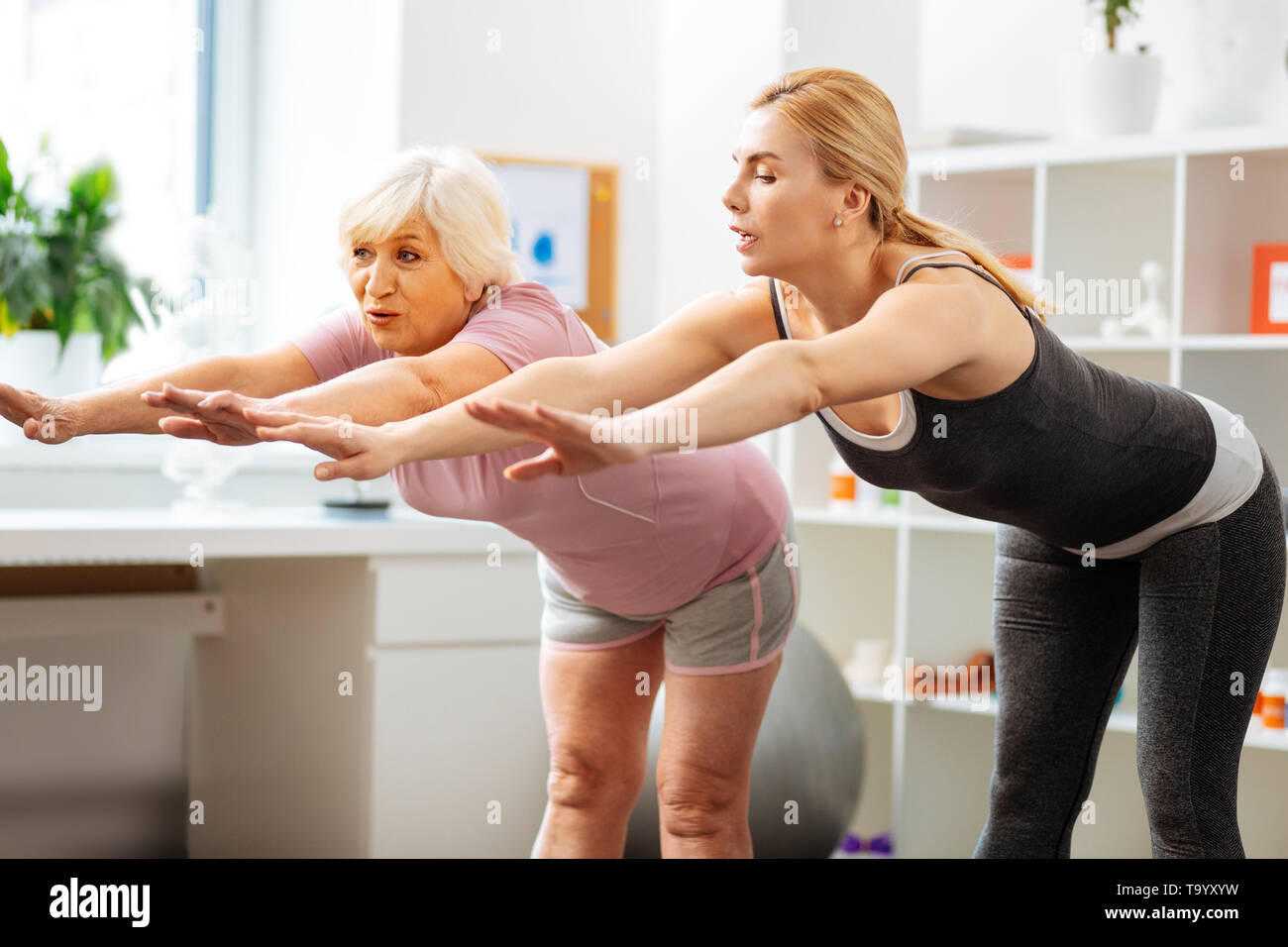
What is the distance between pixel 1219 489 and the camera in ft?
4.99

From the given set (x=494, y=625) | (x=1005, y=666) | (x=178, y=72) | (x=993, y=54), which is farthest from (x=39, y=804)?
(x=993, y=54)

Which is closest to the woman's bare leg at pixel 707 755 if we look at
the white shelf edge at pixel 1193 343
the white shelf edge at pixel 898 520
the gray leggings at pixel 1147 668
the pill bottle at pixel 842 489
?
the gray leggings at pixel 1147 668

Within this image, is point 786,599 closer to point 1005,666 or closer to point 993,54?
point 1005,666

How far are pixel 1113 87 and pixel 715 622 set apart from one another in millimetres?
1637

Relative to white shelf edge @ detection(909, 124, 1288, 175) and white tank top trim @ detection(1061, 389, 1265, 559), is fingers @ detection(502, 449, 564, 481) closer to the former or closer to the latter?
white tank top trim @ detection(1061, 389, 1265, 559)

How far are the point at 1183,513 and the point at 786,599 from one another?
46 centimetres

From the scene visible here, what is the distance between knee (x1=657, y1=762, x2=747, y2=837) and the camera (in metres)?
1.69

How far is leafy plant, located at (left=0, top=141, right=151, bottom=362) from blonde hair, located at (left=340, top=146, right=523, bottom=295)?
1.54 meters

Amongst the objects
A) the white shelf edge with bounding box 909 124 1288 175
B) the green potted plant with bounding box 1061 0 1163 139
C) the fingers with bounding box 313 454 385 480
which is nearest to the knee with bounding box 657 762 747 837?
the fingers with bounding box 313 454 385 480

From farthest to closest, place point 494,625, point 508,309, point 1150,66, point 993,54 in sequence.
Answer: point 993,54, point 1150,66, point 494,625, point 508,309

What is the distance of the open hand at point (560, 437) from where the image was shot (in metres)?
1.08

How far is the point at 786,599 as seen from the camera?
1.75m
